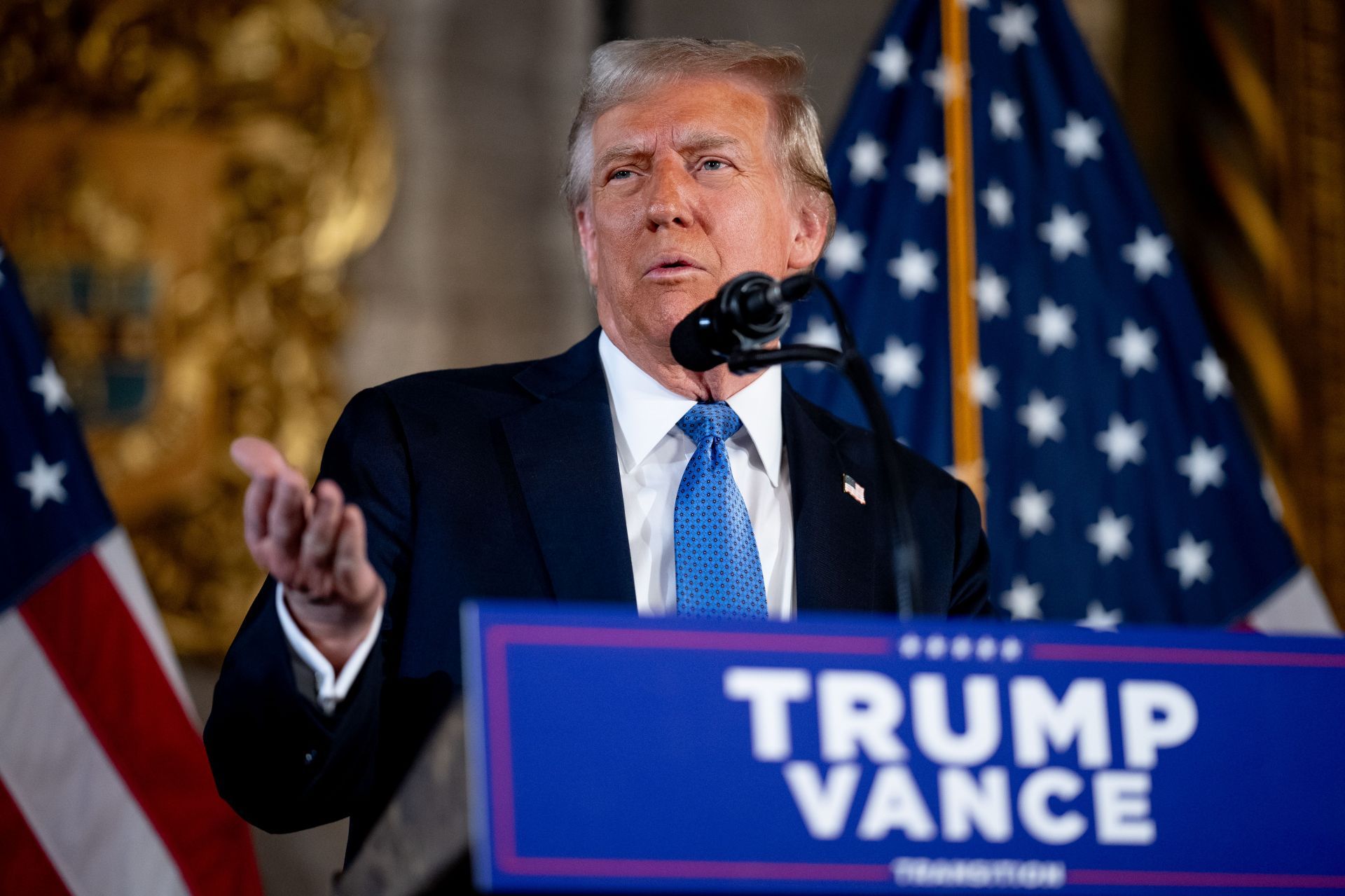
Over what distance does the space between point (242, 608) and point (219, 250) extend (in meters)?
0.89

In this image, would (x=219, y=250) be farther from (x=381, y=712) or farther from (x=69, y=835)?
(x=381, y=712)

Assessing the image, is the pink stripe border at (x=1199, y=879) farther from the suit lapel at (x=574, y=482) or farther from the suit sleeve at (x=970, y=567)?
the suit sleeve at (x=970, y=567)

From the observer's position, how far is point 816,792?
1.16 meters

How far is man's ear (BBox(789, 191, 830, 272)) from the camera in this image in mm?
2564

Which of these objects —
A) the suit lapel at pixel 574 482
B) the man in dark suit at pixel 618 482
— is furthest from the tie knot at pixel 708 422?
the suit lapel at pixel 574 482

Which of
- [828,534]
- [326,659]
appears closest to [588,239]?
[828,534]

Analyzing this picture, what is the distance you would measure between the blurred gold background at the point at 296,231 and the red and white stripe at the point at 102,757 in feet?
1.99

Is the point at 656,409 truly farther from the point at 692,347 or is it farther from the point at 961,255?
the point at 961,255

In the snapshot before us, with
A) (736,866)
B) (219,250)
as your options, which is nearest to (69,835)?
(219,250)

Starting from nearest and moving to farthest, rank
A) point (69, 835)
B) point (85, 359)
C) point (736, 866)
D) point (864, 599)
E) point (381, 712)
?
point (736, 866)
point (381, 712)
point (864, 599)
point (69, 835)
point (85, 359)

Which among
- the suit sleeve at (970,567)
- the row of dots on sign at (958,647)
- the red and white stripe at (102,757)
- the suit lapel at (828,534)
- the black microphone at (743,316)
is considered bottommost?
the red and white stripe at (102,757)

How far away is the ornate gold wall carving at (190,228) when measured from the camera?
11.8ft

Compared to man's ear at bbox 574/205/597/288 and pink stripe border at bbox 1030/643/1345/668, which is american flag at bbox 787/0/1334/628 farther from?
pink stripe border at bbox 1030/643/1345/668

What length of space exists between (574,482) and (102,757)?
1416 mm
